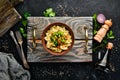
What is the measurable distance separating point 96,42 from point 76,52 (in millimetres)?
126

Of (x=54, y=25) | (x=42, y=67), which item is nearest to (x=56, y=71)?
(x=42, y=67)

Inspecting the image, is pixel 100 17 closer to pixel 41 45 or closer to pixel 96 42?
pixel 96 42

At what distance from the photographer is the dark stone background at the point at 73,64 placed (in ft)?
8.52

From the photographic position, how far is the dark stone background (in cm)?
260

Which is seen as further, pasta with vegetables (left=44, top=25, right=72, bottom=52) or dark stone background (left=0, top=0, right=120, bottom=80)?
dark stone background (left=0, top=0, right=120, bottom=80)

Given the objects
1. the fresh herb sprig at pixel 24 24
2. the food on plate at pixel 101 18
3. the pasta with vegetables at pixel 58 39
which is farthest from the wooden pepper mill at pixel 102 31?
the fresh herb sprig at pixel 24 24

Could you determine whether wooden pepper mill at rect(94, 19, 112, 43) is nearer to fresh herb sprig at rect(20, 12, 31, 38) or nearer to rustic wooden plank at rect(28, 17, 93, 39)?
rustic wooden plank at rect(28, 17, 93, 39)

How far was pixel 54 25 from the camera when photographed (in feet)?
8.25

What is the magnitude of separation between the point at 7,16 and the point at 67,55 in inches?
14.6

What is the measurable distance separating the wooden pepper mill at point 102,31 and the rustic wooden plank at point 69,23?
3 centimetres

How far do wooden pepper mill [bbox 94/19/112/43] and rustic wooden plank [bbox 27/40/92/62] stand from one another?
4 cm

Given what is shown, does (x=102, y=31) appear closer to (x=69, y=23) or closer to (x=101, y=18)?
(x=101, y=18)

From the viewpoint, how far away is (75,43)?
255 cm

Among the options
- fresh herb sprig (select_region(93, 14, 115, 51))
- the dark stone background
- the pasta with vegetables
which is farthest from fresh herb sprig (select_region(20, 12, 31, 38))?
fresh herb sprig (select_region(93, 14, 115, 51))
